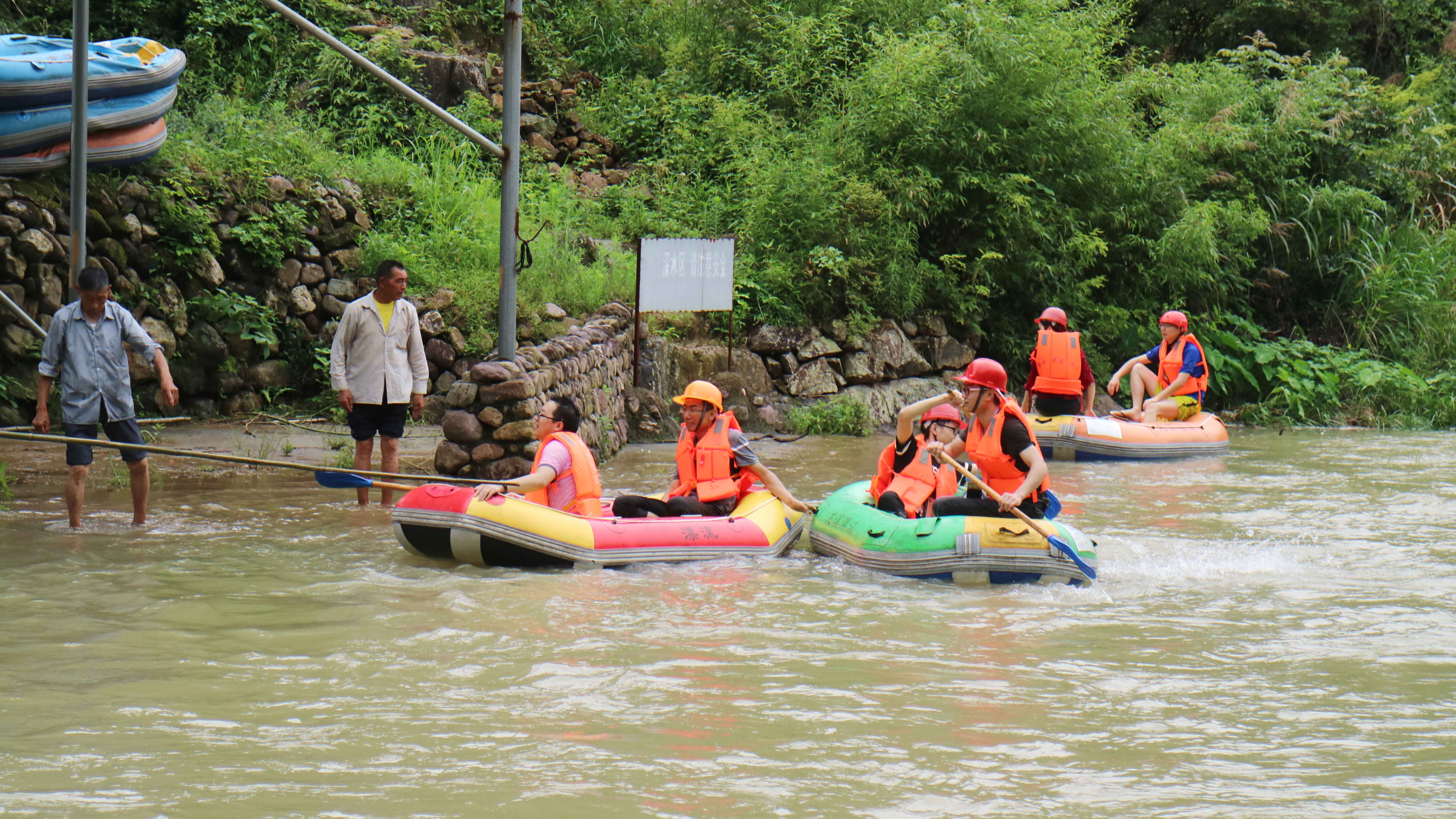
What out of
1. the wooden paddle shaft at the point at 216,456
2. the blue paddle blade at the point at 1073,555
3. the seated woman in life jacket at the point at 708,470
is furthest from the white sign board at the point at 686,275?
the blue paddle blade at the point at 1073,555

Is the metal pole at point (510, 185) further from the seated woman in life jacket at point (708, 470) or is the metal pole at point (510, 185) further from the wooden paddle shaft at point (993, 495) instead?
the wooden paddle shaft at point (993, 495)

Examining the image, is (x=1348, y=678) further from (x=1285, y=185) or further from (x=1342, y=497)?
(x=1285, y=185)

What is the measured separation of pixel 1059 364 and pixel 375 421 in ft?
23.8

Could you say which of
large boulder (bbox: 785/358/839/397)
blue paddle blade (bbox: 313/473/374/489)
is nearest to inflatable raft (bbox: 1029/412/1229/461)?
large boulder (bbox: 785/358/839/397)

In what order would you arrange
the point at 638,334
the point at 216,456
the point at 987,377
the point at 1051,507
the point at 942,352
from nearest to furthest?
the point at 216,456, the point at 987,377, the point at 1051,507, the point at 638,334, the point at 942,352

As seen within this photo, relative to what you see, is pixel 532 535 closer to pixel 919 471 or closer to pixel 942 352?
pixel 919 471

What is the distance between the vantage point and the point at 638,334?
1316 cm

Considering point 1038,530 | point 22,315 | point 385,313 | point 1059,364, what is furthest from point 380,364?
point 1059,364

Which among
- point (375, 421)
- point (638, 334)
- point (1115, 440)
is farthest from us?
point (638, 334)

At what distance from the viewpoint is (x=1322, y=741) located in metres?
4.89

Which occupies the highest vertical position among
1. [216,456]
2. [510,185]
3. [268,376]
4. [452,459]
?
[510,185]

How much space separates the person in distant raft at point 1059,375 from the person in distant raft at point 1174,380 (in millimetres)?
738

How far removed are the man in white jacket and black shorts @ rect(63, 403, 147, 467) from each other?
127 centimetres

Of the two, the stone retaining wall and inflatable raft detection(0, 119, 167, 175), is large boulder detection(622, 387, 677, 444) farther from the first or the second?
inflatable raft detection(0, 119, 167, 175)
